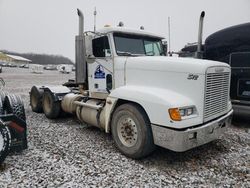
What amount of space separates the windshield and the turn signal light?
1.91 metres

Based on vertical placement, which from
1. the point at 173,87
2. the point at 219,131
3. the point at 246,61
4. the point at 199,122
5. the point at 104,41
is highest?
the point at 104,41

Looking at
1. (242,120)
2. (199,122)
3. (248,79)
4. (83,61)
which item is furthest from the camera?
(242,120)

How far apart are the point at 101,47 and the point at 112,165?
2729mm

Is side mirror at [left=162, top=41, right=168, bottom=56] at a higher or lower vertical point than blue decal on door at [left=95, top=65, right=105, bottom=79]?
higher

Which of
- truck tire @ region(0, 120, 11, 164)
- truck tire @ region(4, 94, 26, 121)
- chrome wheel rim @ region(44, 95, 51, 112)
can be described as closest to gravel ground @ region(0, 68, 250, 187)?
truck tire @ region(0, 120, 11, 164)

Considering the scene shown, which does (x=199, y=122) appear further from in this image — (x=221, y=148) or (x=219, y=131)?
(x=221, y=148)

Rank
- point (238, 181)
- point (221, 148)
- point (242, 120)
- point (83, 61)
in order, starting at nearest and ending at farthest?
point (238, 181)
point (221, 148)
point (83, 61)
point (242, 120)

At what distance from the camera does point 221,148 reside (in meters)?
4.72

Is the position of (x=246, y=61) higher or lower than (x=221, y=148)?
higher

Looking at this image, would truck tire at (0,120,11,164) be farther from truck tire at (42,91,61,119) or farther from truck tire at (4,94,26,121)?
truck tire at (42,91,61,119)

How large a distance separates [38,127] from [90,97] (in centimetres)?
181

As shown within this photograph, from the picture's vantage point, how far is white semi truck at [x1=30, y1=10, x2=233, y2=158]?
3607 millimetres

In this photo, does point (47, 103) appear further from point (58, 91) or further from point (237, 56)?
point (237, 56)

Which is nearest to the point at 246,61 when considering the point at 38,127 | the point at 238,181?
the point at 238,181
